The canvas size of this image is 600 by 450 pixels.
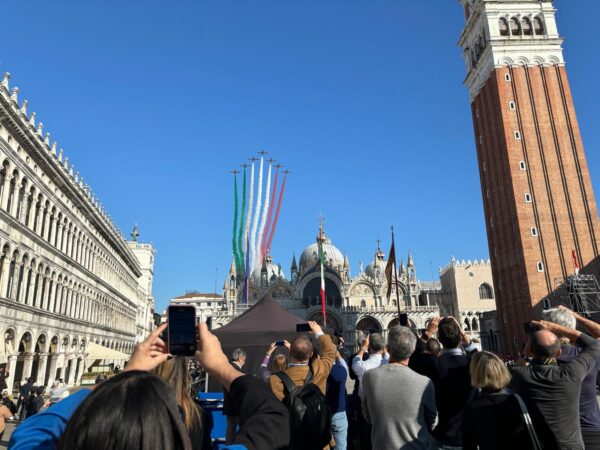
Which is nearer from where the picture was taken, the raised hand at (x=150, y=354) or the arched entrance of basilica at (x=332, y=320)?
the raised hand at (x=150, y=354)

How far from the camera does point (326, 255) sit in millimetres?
72312

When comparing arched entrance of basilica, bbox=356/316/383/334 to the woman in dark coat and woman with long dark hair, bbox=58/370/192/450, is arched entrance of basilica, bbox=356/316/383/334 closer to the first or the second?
the woman in dark coat

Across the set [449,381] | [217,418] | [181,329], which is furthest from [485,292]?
[181,329]

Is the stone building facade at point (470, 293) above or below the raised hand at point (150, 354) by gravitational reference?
above

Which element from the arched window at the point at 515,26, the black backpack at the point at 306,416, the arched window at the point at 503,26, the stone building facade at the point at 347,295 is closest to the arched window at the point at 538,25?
the arched window at the point at 515,26

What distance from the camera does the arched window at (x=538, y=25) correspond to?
1700 inches

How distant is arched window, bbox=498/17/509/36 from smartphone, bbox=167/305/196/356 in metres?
50.1

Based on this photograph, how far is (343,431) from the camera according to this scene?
237 inches

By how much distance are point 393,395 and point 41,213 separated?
25836 millimetres

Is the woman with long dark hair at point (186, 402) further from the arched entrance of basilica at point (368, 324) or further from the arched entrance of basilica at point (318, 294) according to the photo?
the arched entrance of basilica at point (318, 294)

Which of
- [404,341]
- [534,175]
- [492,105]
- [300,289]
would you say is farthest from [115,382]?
[300,289]

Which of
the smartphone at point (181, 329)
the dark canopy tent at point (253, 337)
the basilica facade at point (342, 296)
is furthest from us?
the basilica facade at point (342, 296)

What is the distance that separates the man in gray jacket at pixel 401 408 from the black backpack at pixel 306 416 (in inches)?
19.0

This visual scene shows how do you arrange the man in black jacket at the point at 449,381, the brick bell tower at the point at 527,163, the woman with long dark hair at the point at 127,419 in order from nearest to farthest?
the woman with long dark hair at the point at 127,419
the man in black jacket at the point at 449,381
the brick bell tower at the point at 527,163
